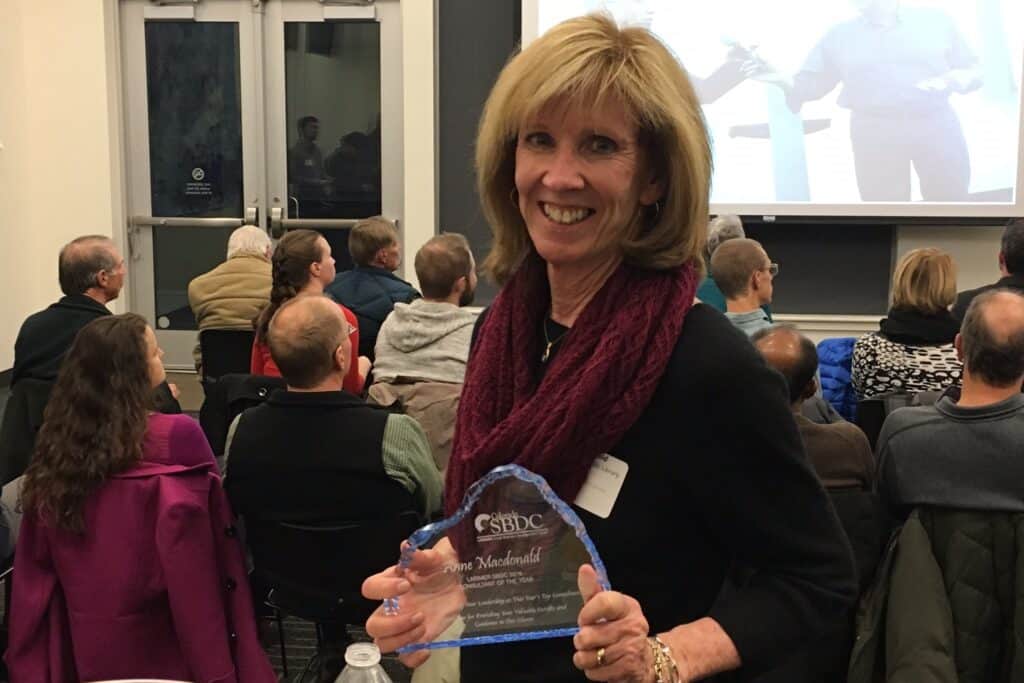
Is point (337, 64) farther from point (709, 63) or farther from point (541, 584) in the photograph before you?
point (541, 584)

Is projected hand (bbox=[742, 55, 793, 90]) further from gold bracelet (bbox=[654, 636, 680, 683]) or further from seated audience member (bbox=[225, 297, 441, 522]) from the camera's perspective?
gold bracelet (bbox=[654, 636, 680, 683])

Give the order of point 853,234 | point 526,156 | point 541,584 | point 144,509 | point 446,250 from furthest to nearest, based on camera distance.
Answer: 1. point 853,234
2. point 446,250
3. point 144,509
4. point 526,156
5. point 541,584

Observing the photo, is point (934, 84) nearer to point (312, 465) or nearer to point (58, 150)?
point (312, 465)

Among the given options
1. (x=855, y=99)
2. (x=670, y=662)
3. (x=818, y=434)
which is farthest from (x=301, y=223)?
(x=670, y=662)

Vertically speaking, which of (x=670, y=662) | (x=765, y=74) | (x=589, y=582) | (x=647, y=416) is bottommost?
(x=670, y=662)

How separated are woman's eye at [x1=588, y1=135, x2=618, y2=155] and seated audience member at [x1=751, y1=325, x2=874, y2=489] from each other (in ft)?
4.50

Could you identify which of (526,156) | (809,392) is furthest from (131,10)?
(526,156)

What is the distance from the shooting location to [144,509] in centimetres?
232

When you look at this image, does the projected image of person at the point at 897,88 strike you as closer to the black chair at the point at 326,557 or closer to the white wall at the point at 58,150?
the white wall at the point at 58,150

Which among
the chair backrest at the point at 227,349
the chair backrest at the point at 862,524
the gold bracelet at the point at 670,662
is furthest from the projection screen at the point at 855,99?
the gold bracelet at the point at 670,662

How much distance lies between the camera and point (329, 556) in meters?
2.49

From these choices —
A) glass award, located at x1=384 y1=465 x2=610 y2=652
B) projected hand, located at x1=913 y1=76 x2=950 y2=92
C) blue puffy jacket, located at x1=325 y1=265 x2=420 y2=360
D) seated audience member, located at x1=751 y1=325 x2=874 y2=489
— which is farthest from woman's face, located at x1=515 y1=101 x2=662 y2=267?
projected hand, located at x1=913 y1=76 x2=950 y2=92

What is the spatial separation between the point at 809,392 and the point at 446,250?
1.40 metres

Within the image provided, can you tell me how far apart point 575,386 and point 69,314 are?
2973 mm
